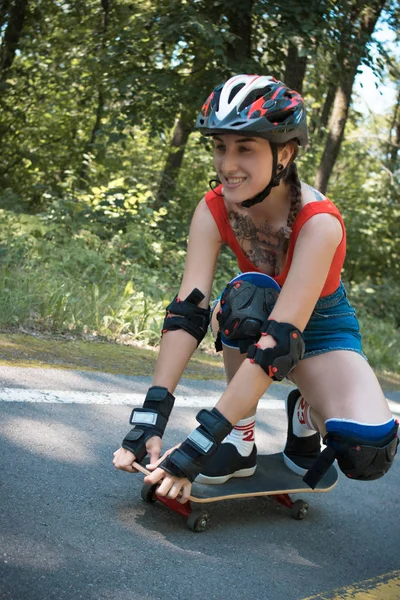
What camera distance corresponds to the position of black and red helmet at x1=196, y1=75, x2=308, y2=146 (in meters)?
2.46

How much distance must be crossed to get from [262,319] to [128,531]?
2.69 feet

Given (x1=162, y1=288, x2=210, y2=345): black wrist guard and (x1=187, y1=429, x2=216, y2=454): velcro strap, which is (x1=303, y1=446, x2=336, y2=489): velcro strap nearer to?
(x1=187, y1=429, x2=216, y2=454): velcro strap

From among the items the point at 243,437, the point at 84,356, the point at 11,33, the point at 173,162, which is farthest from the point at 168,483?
the point at 173,162

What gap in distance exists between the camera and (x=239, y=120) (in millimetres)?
2447

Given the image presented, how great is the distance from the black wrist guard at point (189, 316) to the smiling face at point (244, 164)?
394 mm

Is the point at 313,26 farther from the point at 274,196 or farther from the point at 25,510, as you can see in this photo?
the point at 25,510

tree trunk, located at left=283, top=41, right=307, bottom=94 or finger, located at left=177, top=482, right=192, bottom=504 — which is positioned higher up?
tree trunk, located at left=283, top=41, right=307, bottom=94

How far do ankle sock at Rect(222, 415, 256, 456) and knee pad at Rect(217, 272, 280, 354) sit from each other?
1.05 ft

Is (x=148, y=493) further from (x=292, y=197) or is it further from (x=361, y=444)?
(x=292, y=197)

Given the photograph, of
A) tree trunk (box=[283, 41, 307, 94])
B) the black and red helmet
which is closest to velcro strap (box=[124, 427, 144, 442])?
the black and red helmet

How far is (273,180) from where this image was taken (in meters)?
2.58

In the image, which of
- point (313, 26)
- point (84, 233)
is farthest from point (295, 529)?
point (313, 26)

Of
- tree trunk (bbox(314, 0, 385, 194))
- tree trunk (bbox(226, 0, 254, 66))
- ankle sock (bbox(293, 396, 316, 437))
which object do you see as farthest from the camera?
tree trunk (bbox(226, 0, 254, 66))

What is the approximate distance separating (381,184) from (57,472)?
1397 cm
